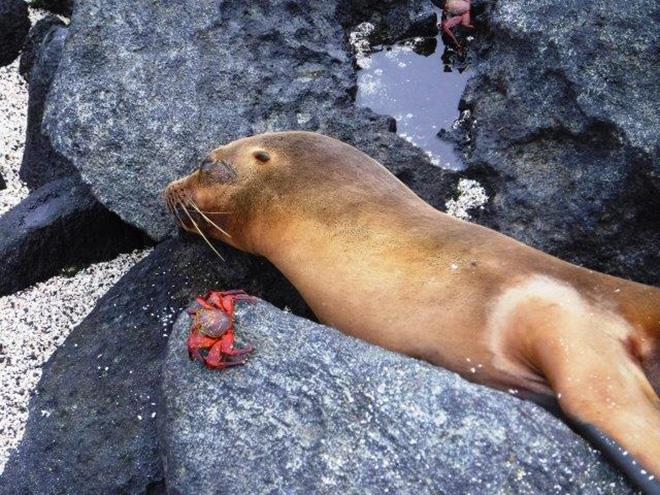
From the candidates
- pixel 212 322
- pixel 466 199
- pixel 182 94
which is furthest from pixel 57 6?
pixel 212 322

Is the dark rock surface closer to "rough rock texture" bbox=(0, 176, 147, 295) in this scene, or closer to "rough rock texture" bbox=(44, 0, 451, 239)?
"rough rock texture" bbox=(44, 0, 451, 239)

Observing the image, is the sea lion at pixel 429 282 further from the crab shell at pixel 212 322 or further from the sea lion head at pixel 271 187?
the crab shell at pixel 212 322

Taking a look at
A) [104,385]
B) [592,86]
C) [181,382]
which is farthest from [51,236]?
[592,86]

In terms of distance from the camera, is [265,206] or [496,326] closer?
[496,326]

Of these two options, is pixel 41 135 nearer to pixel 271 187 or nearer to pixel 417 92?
pixel 271 187

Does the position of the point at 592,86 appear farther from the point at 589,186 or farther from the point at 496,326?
the point at 496,326

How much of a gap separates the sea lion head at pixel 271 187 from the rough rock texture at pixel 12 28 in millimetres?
2088

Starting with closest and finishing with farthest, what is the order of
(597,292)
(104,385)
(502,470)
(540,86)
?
(502,470)
(597,292)
(104,385)
(540,86)

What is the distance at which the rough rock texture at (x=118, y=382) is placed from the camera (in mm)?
3736

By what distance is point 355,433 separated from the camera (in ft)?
10.1

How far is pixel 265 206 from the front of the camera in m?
4.28

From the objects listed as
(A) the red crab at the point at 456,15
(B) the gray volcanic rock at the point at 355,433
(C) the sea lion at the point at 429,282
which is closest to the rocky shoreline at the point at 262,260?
(B) the gray volcanic rock at the point at 355,433

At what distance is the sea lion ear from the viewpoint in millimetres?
4371

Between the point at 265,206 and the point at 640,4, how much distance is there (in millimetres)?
1889
